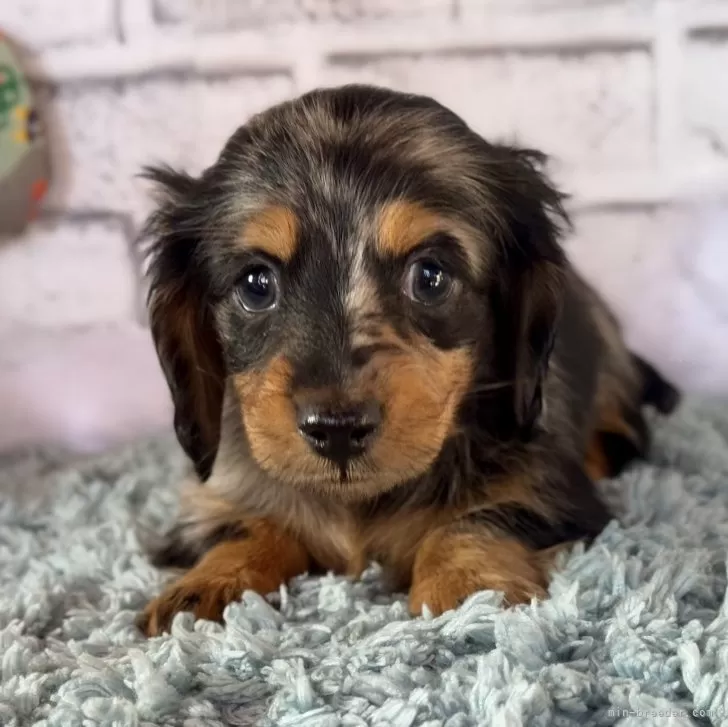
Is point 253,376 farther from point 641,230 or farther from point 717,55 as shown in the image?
point 717,55

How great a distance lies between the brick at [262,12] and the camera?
276 centimetres

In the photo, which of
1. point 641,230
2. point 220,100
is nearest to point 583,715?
point 641,230

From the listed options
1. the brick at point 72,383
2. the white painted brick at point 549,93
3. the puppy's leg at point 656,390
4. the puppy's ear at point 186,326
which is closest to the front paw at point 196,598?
the puppy's ear at point 186,326

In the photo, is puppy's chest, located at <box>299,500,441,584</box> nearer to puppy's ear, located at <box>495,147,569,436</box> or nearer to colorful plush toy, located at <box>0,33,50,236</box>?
puppy's ear, located at <box>495,147,569,436</box>

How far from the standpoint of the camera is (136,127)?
9.38ft

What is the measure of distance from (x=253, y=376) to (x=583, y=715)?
79 cm

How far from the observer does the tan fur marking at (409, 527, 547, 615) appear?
1543 mm

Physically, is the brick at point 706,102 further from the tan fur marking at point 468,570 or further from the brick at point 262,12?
the tan fur marking at point 468,570

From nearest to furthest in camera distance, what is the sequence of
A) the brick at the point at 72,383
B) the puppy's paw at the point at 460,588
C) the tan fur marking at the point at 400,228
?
1. the puppy's paw at the point at 460,588
2. the tan fur marking at the point at 400,228
3. the brick at the point at 72,383

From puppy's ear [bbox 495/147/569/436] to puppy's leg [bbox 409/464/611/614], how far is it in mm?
A: 139

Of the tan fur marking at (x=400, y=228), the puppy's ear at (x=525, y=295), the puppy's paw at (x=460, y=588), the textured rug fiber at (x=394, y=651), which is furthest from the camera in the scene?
the puppy's ear at (x=525, y=295)

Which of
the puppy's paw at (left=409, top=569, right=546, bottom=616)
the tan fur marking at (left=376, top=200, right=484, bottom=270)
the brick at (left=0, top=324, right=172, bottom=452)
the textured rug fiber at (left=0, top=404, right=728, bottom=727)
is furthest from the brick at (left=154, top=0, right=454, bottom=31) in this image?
the puppy's paw at (left=409, top=569, right=546, bottom=616)

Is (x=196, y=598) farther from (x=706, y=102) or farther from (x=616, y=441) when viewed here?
(x=706, y=102)

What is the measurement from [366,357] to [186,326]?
52cm
